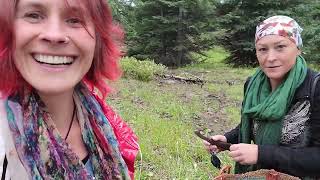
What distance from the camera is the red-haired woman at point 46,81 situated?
46.0 inches

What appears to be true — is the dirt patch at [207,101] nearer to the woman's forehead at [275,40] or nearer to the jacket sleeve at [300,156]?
the woman's forehead at [275,40]

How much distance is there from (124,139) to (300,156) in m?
0.99

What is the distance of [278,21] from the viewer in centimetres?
246

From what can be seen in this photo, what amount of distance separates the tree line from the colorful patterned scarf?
46.3 feet

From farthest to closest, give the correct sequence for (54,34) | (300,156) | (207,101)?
(207,101)
(300,156)
(54,34)

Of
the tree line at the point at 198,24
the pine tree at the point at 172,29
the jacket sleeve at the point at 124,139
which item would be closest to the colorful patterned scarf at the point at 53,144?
the jacket sleeve at the point at 124,139

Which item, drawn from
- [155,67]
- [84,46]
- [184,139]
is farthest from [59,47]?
[155,67]

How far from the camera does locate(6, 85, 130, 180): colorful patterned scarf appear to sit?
1.18 meters

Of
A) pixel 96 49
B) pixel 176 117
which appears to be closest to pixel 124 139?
pixel 96 49

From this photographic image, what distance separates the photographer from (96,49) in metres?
1.37

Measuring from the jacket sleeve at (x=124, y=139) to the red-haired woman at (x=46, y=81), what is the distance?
0.15 meters

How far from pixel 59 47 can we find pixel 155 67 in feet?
36.2

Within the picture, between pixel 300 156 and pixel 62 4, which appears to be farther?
pixel 300 156

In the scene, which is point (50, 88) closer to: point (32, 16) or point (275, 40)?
point (32, 16)
